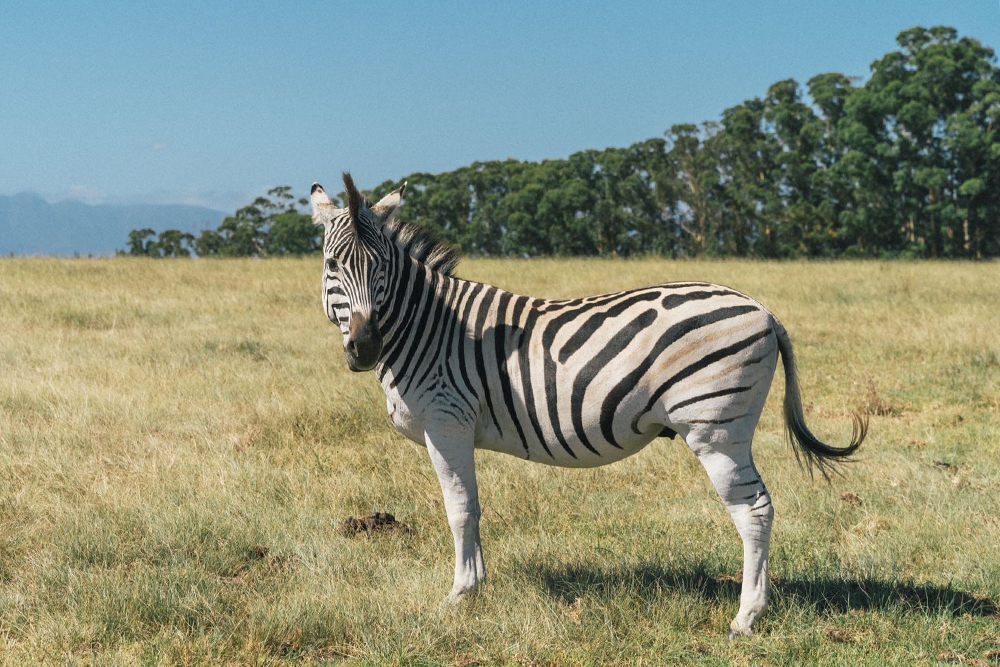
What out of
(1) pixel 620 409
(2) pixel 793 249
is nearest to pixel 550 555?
(1) pixel 620 409

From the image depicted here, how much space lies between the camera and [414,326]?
482 centimetres

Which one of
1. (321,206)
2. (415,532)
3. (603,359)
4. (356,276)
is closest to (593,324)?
(603,359)

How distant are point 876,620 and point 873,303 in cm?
1394

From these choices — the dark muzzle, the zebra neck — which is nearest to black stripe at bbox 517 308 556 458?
the zebra neck

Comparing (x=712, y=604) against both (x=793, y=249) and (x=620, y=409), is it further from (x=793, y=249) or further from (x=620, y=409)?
(x=793, y=249)

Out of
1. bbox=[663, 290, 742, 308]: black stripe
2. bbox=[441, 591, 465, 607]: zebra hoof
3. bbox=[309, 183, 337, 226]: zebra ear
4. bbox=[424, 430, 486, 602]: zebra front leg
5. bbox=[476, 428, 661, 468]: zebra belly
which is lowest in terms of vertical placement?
bbox=[441, 591, 465, 607]: zebra hoof

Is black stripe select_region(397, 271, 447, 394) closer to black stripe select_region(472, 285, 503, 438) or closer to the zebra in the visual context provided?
the zebra

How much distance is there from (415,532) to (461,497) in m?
1.58

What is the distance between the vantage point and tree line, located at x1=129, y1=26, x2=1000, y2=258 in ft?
127

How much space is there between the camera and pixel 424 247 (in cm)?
509

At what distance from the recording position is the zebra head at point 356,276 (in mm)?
4301

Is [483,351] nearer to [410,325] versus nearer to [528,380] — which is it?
[528,380]

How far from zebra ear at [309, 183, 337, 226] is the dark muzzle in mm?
739

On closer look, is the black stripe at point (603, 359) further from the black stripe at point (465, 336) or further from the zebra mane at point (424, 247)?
the zebra mane at point (424, 247)
